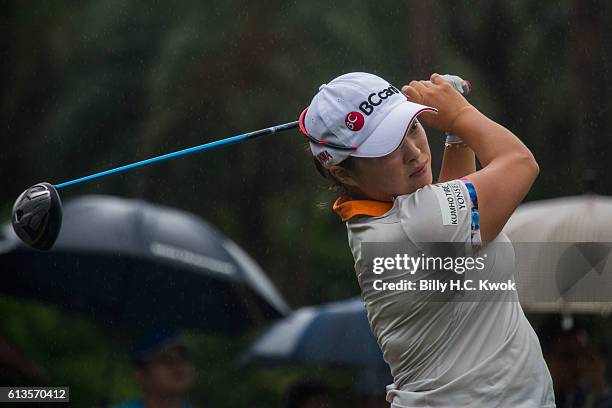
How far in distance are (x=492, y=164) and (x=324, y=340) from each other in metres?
3.85

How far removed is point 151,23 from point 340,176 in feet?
37.6

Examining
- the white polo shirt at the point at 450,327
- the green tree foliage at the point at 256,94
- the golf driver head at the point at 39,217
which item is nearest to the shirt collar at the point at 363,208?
the white polo shirt at the point at 450,327

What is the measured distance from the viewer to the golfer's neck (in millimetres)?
4746

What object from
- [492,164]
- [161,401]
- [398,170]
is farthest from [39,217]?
[161,401]

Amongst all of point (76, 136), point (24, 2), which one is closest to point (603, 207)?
point (76, 136)

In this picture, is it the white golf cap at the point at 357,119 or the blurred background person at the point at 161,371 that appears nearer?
the white golf cap at the point at 357,119

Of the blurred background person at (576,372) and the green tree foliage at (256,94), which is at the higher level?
the green tree foliage at (256,94)

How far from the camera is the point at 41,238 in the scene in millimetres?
3029

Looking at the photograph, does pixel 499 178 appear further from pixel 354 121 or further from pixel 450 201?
pixel 354 121

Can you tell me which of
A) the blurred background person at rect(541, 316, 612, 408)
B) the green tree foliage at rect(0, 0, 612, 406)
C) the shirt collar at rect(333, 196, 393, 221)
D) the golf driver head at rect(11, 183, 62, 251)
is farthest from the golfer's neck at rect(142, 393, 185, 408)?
the green tree foliage at rect(0, 0, 612, 406)

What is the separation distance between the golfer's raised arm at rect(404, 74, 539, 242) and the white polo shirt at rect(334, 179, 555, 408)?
0.10 feet

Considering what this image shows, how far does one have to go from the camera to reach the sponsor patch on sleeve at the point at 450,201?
236cm

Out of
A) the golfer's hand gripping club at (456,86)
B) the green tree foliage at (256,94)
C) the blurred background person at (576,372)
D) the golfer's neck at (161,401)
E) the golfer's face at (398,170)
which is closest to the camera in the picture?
the golfer's face at (398,170)

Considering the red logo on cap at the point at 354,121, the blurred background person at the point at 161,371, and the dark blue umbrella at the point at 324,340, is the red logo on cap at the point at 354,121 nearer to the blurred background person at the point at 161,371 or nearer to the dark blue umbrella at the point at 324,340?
the blurred background person at the point at 161,371
